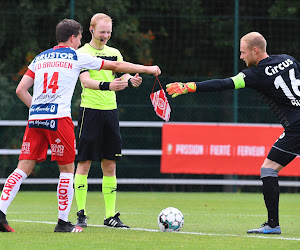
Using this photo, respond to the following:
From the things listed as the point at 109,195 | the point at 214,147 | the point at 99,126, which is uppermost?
the point at 99,126

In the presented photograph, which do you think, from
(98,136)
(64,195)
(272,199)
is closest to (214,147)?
(98,136)

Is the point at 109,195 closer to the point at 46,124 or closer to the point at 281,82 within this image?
the point at 46,124

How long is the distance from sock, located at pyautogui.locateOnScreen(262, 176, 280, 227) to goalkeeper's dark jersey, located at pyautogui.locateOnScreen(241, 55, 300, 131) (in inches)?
22.8

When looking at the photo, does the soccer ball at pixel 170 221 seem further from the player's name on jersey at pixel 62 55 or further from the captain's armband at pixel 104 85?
the player's name on jersey at pixel 62 55

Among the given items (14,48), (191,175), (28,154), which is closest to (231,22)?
(191,175)

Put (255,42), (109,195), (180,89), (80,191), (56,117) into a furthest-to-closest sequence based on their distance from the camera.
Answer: (109,195) → (80,191) → (255,42) → (180,89) → (56,117)

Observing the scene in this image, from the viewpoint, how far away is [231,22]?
16516 mm

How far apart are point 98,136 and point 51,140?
108cm

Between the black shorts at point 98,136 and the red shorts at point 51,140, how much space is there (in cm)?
87

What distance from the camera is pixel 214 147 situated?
14.8 m

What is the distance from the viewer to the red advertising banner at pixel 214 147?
48.3 feet

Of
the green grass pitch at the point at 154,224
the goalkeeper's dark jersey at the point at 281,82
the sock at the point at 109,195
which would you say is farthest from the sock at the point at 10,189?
the goalkeeper's dark jersey at the point at 281,82

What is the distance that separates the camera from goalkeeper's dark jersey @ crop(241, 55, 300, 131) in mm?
7402

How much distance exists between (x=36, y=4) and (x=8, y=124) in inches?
150
